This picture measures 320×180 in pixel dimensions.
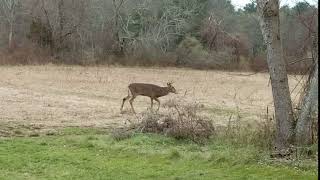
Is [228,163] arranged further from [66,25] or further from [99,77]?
[66,25]

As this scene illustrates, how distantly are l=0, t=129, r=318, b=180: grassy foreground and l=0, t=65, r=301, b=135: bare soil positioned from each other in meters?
3.80

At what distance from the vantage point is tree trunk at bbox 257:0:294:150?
11.0 metres

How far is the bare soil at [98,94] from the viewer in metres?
20.7

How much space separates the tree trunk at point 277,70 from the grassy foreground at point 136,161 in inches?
26.7

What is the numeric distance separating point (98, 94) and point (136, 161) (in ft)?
70.4

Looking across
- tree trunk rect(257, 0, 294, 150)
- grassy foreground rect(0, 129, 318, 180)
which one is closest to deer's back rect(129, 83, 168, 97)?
grassy foreground rect(0, 129, 318, 180)

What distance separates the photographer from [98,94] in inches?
1276

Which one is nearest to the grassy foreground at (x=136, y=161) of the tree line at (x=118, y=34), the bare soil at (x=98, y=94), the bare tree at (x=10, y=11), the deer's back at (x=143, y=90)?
the bare soil at (x=98, y=94)

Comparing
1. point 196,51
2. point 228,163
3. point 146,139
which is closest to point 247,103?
point 146,139

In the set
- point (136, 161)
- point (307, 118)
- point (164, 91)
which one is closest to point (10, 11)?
point (164, 91)

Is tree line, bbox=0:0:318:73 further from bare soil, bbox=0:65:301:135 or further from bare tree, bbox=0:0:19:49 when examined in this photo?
bare soil, bbox=0:65:301:135

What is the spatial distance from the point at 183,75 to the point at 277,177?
40624 mm

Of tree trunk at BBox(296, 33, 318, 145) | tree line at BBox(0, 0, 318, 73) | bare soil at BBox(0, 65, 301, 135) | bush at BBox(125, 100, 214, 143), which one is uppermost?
tree line at BBox(0, 0, 318, 73)

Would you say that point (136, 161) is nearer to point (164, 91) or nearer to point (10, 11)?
point (164, 91)
